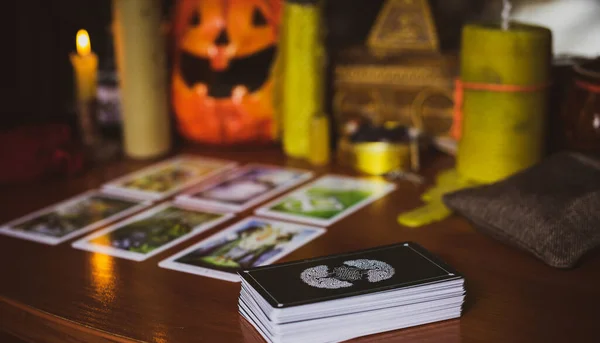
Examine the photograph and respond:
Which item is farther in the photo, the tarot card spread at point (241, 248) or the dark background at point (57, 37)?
the dark background at point (57, 37)

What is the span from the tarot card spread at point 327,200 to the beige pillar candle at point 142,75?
400 millimetres

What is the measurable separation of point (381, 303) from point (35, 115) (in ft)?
3.72

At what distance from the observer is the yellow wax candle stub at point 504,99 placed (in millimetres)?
1298

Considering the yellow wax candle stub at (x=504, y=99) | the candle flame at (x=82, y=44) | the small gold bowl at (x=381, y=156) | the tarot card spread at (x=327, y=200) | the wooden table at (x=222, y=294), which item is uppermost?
the candle flame at (x=82, y=44)

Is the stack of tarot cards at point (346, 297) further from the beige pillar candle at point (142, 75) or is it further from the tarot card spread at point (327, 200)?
the beige pillar candle at point (142, 75)

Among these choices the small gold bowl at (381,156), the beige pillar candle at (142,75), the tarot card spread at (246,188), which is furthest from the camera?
the beige pillar candle at (142,75)

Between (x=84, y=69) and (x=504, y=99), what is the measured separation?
0.83 meters

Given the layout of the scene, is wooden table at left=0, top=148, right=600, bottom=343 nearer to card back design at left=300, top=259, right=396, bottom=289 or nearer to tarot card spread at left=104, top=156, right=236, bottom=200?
card back design at left=300, top=259, right=396, bottom=289

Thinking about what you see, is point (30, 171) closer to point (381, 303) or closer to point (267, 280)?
point (267, 280)

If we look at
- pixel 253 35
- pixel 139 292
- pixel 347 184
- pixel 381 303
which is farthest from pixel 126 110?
pixel 381 303

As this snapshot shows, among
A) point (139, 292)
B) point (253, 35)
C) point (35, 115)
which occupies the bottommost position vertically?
point (139, 292)

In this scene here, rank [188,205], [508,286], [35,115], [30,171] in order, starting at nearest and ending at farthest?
[508,286] < [188,205] < [30,171] < [35,115]

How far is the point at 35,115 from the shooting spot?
5.65ft

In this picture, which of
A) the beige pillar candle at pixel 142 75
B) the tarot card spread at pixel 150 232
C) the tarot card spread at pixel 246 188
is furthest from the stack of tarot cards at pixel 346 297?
the beige pillar candle at pixel 142 75
